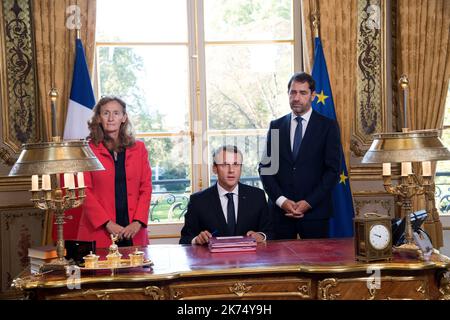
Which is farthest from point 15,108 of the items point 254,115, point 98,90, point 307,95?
point 307,95

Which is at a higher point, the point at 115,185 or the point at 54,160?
the point at 54,160

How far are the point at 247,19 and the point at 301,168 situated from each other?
1.86 metres

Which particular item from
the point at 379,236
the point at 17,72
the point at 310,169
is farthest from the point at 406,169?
the point at 17,72

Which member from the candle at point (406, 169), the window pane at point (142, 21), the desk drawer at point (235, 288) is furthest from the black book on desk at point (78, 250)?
the window pane at point (142, 21)

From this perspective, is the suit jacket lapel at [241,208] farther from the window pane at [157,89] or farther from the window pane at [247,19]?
the window pane at [247,19]

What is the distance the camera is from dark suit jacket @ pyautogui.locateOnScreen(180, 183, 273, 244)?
3.83 metres

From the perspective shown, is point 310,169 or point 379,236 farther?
point 310,169

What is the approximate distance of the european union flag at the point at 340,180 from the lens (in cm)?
544

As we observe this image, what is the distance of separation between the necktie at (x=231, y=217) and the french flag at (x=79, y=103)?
1.90 meters

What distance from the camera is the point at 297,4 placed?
19.1ft

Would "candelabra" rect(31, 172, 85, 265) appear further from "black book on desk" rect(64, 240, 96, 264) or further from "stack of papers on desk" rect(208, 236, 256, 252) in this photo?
"stack of papers on desk" rect(208, 236, 256, 252)

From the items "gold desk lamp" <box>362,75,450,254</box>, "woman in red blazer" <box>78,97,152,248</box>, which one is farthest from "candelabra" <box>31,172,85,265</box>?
"gold desk lamp" <box>362,75,450,254</box>

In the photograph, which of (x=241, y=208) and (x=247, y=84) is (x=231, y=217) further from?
(x=247, y=84)

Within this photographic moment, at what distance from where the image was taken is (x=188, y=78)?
575 centimetres
